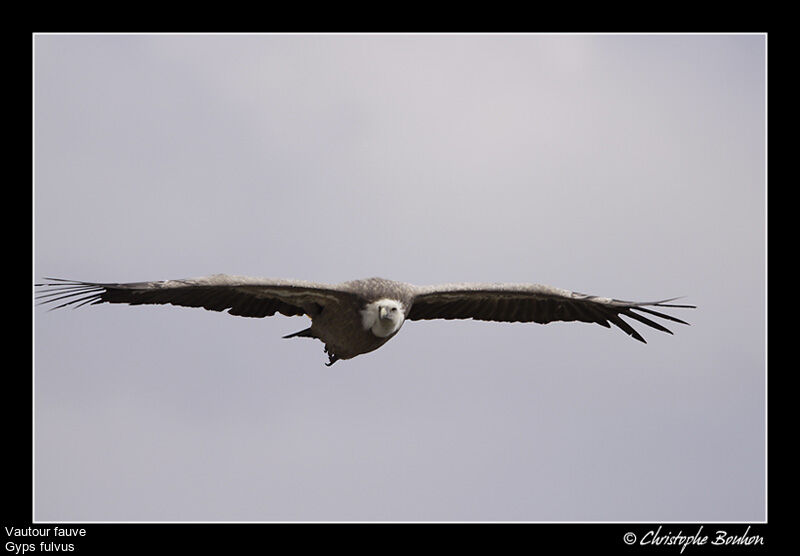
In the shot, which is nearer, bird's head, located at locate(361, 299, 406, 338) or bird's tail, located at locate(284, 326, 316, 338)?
bird's head, located at locate(361, 299, 406, 338)

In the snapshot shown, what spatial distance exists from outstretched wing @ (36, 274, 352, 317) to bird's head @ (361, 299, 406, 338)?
343 mm

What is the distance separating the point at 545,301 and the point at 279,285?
3842 millimetres

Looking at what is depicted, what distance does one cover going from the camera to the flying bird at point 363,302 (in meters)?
15.3

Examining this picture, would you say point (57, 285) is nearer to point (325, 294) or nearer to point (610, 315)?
point (325, 294)

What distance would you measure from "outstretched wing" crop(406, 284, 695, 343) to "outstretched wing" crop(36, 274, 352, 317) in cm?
151

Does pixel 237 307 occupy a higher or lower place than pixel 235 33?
lower

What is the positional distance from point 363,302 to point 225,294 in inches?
65.8

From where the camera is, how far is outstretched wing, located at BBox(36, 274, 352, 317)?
1517cm

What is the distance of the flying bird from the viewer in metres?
15.3

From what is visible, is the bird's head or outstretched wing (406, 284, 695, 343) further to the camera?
outstretched wing (406, 284, 695, 343)

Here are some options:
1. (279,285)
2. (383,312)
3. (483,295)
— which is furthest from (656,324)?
(279,285)

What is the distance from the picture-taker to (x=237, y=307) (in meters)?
16.1

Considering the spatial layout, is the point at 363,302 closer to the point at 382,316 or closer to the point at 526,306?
the point at 382,316

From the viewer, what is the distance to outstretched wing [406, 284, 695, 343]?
16.8m
